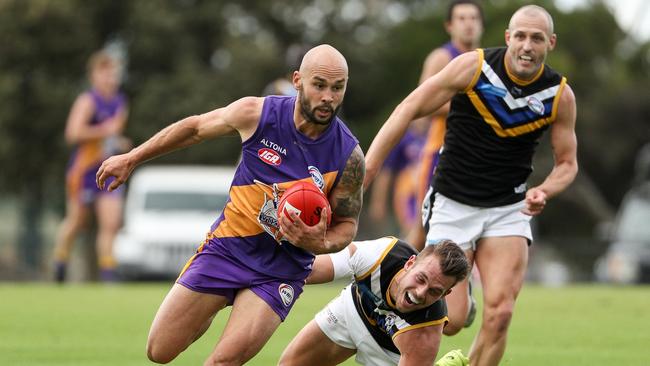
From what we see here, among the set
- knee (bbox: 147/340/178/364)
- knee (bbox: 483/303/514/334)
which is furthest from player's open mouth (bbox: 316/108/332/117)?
knee (bbox: 483/303/514/334)

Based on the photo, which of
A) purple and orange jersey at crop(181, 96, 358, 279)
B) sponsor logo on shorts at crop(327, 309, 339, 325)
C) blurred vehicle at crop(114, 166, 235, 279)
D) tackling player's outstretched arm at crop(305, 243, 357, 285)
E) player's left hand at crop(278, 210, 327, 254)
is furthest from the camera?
blurred vehicle at crop(114, 166, 235, 279)

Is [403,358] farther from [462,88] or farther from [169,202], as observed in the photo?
[169,202]

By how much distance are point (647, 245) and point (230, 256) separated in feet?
65.8

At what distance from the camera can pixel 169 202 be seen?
2386 cm

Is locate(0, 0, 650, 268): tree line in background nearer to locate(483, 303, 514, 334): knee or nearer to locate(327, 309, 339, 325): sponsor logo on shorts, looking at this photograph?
locate(483, 303, 514, 334): knee

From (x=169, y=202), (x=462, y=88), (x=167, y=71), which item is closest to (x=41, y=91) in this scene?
(x=167, y=71)

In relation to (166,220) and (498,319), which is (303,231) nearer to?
(498,319)

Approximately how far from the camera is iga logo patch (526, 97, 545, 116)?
8578 millimetres

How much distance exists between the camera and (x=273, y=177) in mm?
7402

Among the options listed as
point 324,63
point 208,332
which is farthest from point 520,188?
point 208,332

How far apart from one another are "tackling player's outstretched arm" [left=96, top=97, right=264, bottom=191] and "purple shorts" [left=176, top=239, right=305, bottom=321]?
0.67 meters

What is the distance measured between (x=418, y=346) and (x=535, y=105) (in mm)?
2001

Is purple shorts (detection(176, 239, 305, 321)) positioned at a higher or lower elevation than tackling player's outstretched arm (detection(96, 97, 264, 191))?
lower

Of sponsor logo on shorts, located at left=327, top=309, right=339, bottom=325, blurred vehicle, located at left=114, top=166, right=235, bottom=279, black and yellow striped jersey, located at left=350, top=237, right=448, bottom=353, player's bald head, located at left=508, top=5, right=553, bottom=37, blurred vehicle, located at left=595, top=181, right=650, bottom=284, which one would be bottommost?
blurred vehicle, located at left=595, top=181, right=650, bottom=284
